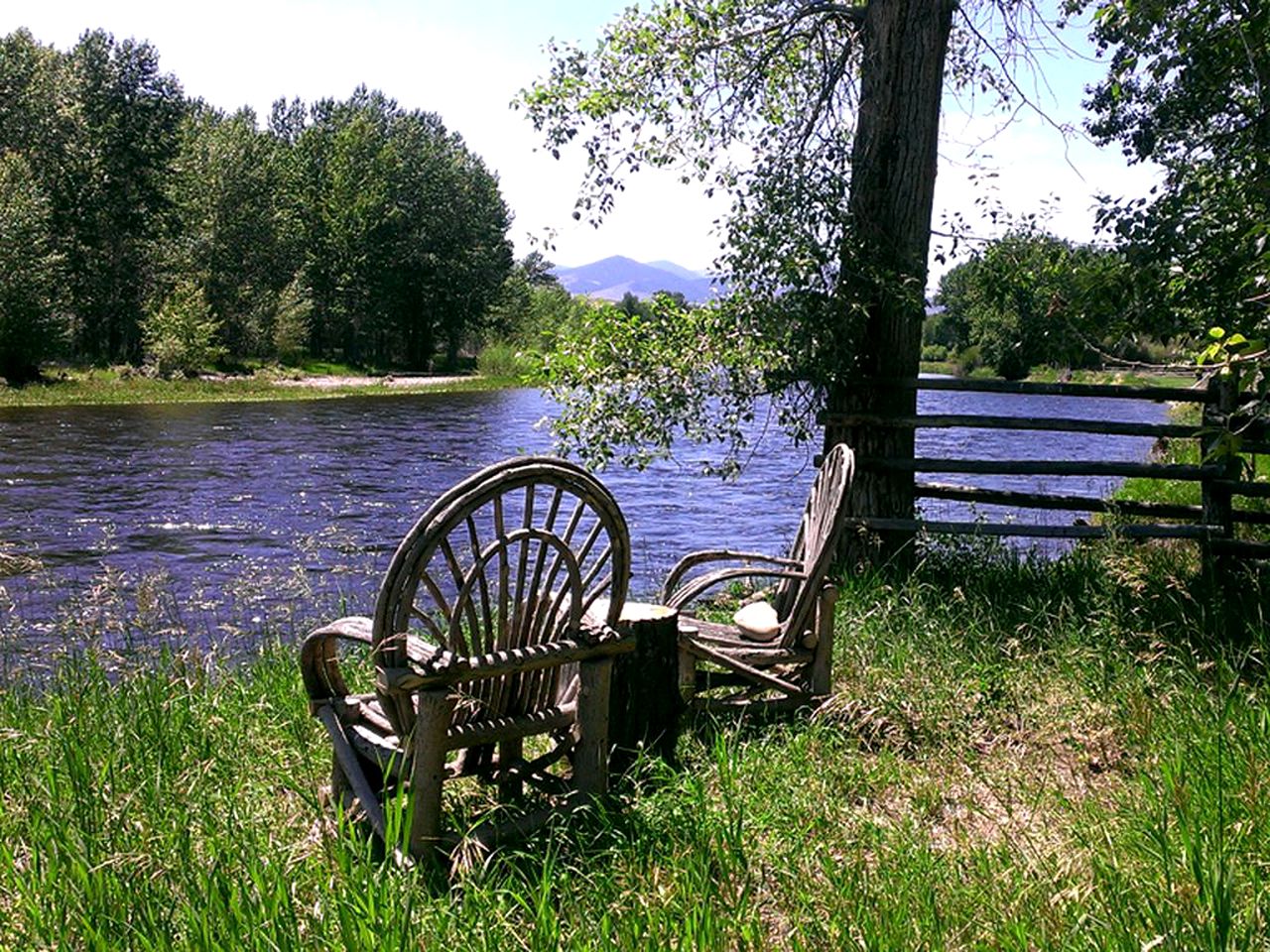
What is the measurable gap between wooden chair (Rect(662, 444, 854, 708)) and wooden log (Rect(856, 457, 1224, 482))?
2.41 metres

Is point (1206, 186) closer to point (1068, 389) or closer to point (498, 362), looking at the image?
point (1068, 389)

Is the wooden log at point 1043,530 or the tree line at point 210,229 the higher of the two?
the tree line at point 210,229

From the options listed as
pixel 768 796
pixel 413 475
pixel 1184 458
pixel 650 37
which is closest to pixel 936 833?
pixel 768 796

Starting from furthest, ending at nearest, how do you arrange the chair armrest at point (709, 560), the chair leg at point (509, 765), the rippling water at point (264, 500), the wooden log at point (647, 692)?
the rippling water at point (264, 500)
the chair armrest at point (709, 560)
the wooden log at point (647, 692)
the chair leg at point (509, 765)

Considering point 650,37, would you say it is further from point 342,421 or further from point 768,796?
point 342,421

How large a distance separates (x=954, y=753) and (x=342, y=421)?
2700 centimetres

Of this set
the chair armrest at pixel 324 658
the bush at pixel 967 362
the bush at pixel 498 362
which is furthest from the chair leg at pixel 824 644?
the bush at pixel 967 362

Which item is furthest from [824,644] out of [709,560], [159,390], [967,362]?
[967,362]

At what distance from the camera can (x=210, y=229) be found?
167ft

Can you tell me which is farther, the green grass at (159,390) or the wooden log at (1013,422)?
the green grass at (159,390)

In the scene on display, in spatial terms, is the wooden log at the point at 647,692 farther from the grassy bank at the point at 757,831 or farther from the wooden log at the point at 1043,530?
the wooden log at the point at 1043,530

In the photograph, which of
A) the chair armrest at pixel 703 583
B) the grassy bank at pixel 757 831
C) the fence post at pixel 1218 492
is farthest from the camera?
the fence post at pixel 1218 492

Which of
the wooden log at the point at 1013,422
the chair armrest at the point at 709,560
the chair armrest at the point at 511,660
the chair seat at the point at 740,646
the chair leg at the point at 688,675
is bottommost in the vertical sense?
the chair leg at the point at 688,675

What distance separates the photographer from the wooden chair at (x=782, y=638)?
4711mm
